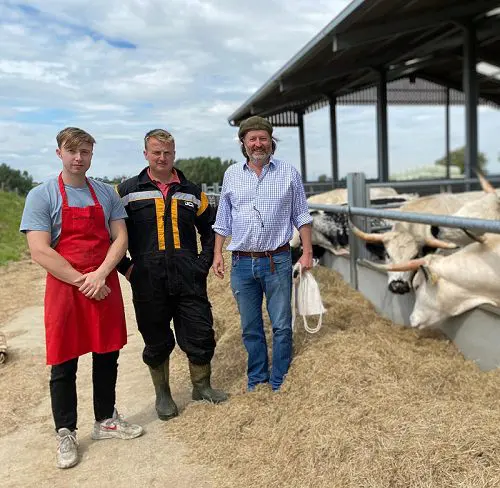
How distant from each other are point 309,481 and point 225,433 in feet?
2.38

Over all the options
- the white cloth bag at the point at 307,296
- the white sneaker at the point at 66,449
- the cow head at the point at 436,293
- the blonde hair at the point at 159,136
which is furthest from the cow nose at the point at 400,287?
the white sneaker at the point at 66,449

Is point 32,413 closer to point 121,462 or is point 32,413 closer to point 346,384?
point 121,462

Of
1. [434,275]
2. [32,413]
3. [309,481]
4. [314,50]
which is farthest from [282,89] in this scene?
[309,481]

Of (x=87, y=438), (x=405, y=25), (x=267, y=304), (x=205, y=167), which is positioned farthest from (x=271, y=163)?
(x=205, y=167)

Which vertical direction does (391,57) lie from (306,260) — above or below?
above

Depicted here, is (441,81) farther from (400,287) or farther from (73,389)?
(73,389)

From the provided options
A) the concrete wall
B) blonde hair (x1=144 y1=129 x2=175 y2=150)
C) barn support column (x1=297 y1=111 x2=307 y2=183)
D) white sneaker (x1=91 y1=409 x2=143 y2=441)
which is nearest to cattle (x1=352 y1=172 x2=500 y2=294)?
the concrete wall

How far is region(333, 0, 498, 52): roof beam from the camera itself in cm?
954

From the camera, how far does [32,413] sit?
3.58 metres

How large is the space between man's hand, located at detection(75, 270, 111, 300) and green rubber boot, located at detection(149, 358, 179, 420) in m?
0.79

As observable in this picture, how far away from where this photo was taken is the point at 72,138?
2787 millimetres

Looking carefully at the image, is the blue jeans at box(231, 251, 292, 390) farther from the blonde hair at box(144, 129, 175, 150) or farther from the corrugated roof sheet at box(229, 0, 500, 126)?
the corrugated roof sheet at box(229, 0, 500, 126)

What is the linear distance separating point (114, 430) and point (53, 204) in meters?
1.37

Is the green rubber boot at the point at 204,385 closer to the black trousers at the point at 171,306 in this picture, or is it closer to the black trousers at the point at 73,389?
the black trousers at the point at 171,306
